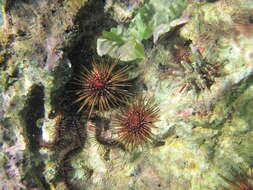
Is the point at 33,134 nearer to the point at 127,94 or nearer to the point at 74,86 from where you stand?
the point at 74,86

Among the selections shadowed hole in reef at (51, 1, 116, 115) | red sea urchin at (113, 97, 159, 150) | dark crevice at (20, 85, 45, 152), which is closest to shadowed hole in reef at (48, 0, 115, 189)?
shadowed hole in reef at (51, 1, 116, 115)

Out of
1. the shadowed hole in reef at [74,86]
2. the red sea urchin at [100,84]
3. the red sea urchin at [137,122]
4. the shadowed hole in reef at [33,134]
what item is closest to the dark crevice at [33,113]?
the shadowed hole in reef at [33,134]

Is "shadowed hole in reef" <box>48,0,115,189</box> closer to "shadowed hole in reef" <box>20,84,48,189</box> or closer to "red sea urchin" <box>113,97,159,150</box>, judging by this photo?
"shadowed hole in reef" <box>20,84,48,189</box>

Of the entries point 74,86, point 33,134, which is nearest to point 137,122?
point 74,86

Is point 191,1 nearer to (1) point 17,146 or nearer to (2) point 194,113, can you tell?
(2) point 194,113

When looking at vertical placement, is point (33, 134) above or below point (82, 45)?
below
